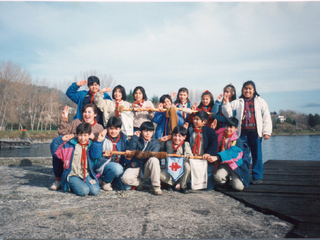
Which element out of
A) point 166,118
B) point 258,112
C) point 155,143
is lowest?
point 155,143

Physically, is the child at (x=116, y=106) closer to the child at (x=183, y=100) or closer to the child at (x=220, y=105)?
the child at (x=183, y=100)

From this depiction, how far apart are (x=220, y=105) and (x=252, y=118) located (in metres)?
0.67

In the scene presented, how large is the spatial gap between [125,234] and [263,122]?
11.9 feet

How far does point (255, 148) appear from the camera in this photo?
16.1 feet

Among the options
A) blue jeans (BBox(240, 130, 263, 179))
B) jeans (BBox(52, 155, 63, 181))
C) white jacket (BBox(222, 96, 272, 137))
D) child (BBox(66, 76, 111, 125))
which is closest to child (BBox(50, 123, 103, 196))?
jeans (BBox(52, 155, 63, 181))

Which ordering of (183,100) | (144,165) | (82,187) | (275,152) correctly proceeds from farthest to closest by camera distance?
(275,152) → (183,100) → (144,165) → (82,187)

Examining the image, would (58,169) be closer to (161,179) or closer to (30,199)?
(30,199)

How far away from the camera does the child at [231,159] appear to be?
4305mm

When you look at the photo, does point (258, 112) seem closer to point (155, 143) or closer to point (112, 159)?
point (155, 143)

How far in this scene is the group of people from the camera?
416 cm

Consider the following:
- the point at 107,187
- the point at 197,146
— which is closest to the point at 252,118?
the point at 197,146

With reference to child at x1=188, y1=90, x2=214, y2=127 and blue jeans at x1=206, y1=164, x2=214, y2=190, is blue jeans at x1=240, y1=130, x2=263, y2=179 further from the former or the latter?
blue jeans at x1=206, y1=164, x2=214, y2=190

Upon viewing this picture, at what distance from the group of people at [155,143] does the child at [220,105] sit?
0.02 metres

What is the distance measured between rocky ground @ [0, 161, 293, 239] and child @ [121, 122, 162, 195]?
0.22 metres
